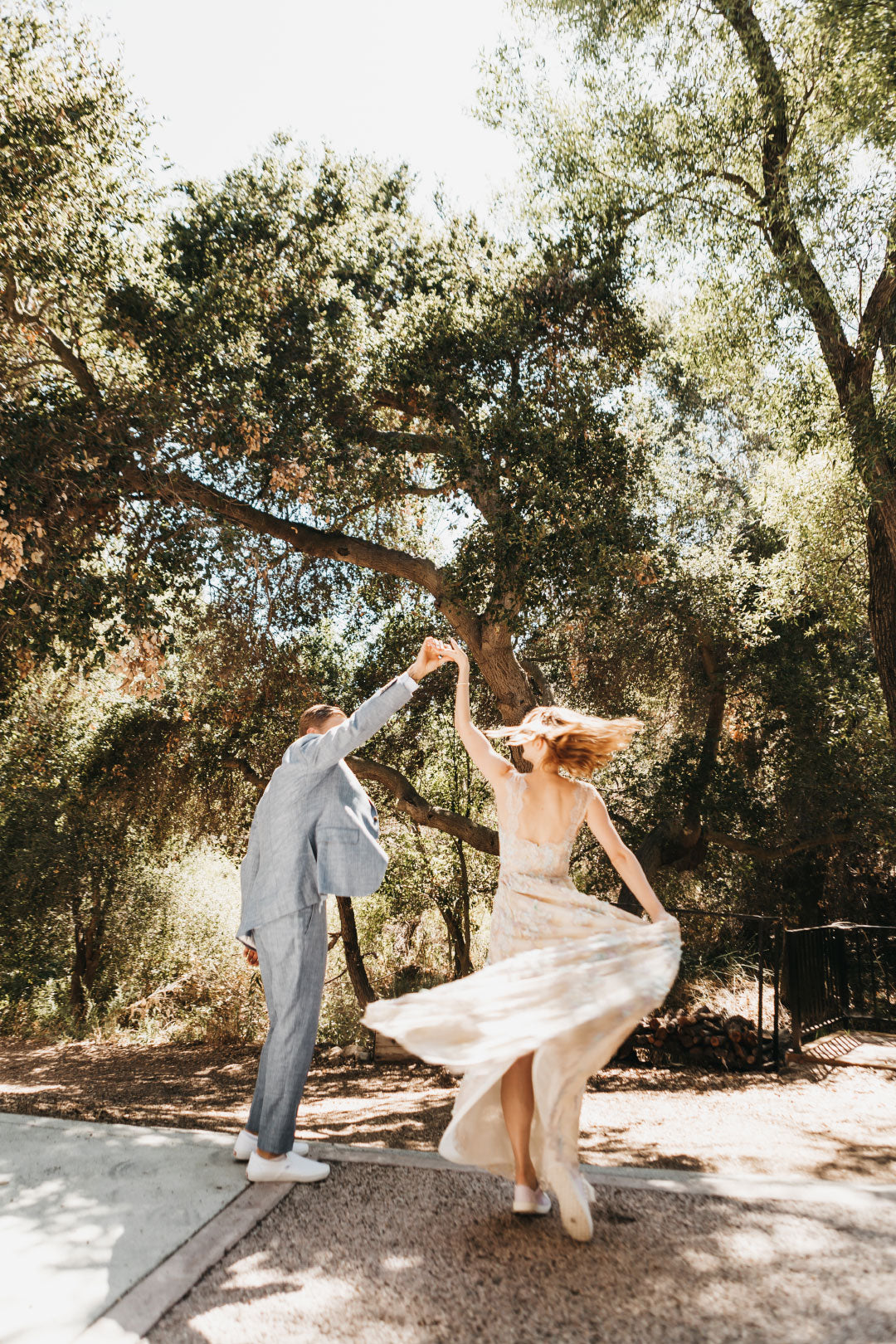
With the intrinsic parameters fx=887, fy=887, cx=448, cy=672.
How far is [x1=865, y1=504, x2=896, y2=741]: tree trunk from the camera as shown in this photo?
25.6 ft

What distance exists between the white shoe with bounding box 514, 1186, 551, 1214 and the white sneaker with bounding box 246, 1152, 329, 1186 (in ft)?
2.72

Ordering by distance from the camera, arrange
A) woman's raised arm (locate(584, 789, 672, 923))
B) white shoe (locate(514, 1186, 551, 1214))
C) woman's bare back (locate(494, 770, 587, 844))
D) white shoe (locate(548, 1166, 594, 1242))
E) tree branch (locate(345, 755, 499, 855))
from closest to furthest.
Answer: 1. white shoe (locate(548, 1166, 594, 1242))
2. white shoe (locate(514, 1186, 551, 1214))
3. woman's raised arm (locate(584, 789, 672, 923))
4. woman's bare back (locate(494, 770, 587, 844))
5. tree branch (locate(345, 755, 499, 855))

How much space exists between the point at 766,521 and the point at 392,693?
29.1 feet

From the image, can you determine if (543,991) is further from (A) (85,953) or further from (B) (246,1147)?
(A) (85,953)

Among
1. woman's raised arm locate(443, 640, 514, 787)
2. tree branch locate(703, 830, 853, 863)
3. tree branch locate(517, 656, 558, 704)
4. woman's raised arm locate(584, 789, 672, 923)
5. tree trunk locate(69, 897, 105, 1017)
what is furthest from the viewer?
tree trunk locate(69, 897, 105, 1017)

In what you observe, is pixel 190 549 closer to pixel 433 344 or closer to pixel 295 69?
pixel 433 344

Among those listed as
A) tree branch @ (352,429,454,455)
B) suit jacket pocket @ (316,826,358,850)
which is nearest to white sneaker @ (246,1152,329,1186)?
suit jacket pocket @ (316,826,358,850)

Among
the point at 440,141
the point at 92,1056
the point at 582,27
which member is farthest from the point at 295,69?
the point at 92,1056

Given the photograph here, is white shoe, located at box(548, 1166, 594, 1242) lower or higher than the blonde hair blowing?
lower

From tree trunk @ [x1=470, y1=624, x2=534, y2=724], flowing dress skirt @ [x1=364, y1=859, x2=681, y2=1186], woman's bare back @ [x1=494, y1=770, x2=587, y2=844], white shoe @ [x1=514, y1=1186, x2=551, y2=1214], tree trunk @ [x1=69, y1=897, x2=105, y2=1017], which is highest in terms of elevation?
tree trunk @ [x1=470, y1=624, x2=534, y2=724]

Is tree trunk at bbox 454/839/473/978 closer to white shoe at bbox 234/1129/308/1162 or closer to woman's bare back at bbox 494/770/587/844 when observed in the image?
white shoe at bbox 234/1129/308/1162

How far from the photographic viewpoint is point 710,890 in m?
13.2

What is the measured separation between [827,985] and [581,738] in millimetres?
6893

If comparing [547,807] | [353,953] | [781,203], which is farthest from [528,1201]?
[353,953]
